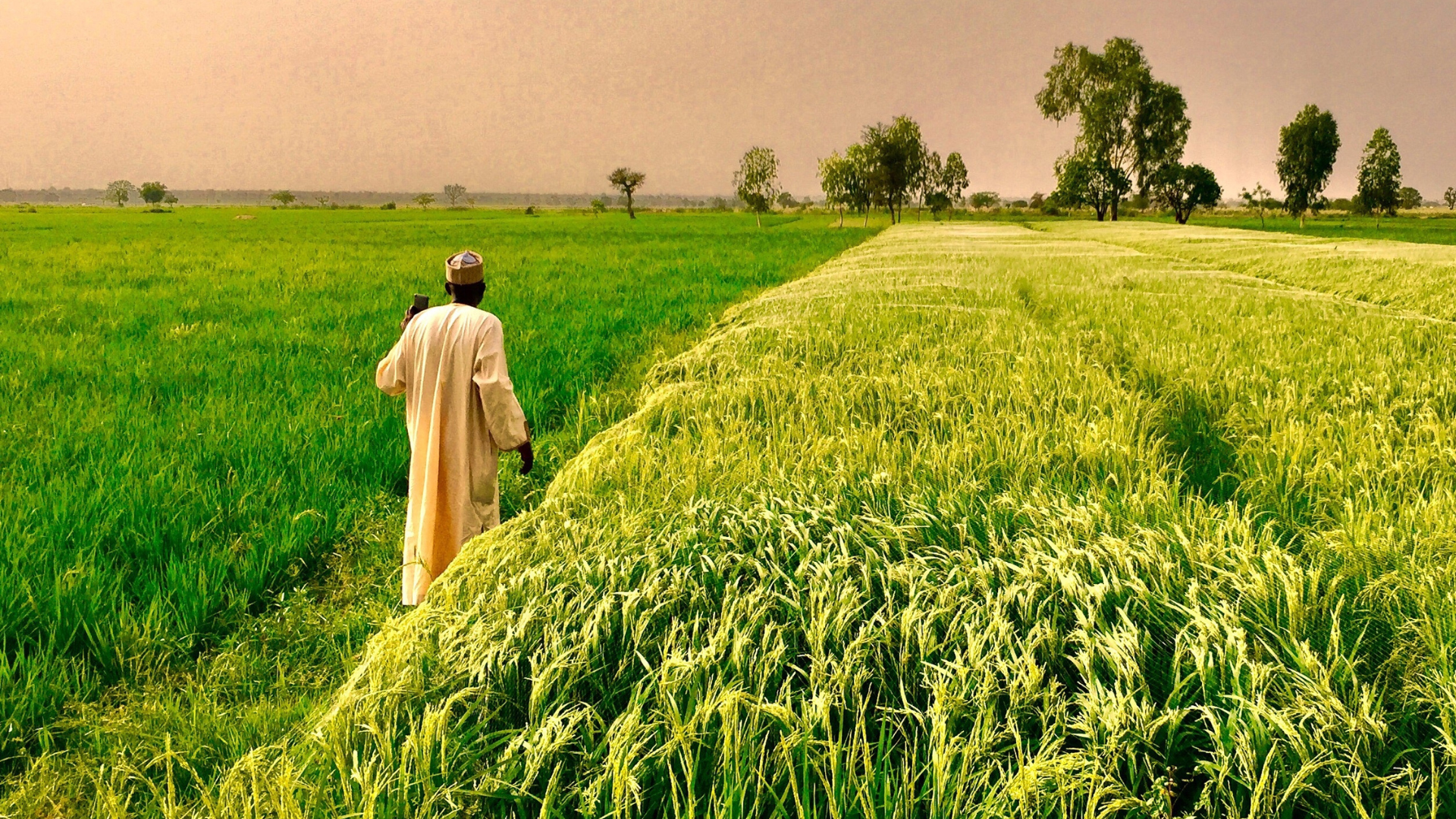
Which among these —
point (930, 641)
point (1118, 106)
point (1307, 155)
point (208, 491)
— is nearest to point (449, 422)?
point (208, 491)

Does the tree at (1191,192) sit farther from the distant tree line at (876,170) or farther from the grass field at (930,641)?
the grass field at (930,641)

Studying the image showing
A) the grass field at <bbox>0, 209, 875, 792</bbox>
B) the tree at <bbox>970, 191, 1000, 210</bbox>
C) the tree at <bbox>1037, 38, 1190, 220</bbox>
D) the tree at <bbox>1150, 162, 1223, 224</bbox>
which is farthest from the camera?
the tree at <bbox>970, 191, 1000, 210</bbox>

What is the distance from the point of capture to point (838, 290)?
423 inches

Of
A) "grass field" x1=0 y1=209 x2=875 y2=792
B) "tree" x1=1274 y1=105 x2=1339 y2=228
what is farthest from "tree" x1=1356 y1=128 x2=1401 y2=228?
"grass field" x1=0 y1=209 x2=875 y2=792

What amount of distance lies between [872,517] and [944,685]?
99 centimetres

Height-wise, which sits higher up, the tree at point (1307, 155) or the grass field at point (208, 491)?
the tree at point (1307, 155)

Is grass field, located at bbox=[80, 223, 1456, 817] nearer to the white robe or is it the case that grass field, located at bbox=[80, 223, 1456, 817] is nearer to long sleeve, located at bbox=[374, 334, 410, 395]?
the white robe

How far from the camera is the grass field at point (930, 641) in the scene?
1.45 m

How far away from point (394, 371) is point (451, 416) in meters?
0.40

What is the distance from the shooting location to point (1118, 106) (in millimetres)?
58844

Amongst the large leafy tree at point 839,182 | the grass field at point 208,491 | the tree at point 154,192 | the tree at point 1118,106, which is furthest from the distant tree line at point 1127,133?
the tree at point 154,192

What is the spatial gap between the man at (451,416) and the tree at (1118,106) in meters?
69.2

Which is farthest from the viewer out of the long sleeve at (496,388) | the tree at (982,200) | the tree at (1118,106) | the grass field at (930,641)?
the tree at (982,200)

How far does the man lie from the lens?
331 cm
